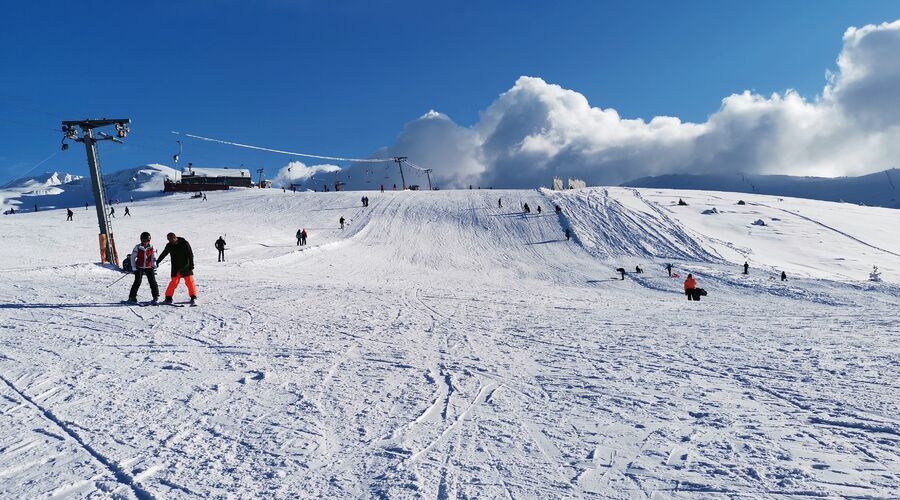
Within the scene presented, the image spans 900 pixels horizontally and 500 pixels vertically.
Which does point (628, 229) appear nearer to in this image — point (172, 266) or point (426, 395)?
Result: point (172, 266)

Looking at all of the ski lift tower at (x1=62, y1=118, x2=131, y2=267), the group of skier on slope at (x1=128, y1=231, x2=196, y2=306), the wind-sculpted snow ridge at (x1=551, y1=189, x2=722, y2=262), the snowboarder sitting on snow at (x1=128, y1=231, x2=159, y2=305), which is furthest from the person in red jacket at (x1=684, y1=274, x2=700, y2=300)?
the ski lift tower at (x1=62, y1=118, x2=131, y2=267)

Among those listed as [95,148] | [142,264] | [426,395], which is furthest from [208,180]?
[426,395]

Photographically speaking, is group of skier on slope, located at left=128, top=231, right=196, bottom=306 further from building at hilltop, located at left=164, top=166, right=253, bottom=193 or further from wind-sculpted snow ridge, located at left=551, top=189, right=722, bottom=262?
building at hilltop, located at left=164, top=166, right=253, bottom=193

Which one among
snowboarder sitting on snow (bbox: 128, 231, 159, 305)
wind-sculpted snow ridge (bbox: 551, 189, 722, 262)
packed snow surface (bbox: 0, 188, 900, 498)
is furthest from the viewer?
wind-sculpted snow ridge (bbox: 551, 189, 722, 262)

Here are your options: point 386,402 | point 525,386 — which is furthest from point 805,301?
point 386,402

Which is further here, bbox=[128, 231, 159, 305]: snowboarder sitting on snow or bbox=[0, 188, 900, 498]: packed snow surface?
bbox=[128, 231, 159, 305]: snowboarder sitting on snow

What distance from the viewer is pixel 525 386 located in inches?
229

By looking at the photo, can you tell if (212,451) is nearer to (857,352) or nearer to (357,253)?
(857,352)

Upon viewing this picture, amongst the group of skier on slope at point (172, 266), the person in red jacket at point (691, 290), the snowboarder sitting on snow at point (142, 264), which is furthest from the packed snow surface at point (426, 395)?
the person in red jacket at point (691, 290)

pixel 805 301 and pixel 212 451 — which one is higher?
pixel 212 451

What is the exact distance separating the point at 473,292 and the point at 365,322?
6.88 meters

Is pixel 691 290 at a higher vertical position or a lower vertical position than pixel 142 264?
lower

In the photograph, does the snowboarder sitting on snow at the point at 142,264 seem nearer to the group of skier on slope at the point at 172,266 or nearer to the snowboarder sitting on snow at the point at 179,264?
the group of skier on slope at the point at 172,266

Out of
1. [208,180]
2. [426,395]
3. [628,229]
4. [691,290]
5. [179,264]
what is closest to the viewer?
[426,395]
